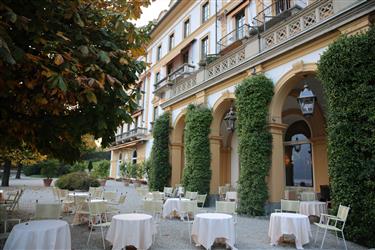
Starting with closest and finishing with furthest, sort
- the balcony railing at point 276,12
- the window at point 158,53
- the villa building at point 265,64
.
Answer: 1. the villa building at point 265,64
2. the balcony railing at point 276,12
3. the window at point 158,53

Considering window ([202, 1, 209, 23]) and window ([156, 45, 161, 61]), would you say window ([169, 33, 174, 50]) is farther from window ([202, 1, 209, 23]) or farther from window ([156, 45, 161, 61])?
window ([202, 1, 209, 23])

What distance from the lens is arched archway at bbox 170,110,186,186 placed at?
16564mm

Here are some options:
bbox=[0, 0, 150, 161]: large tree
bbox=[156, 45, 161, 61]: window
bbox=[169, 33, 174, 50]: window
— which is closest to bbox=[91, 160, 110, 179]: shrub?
bbox=[156, 45, 161, 61]: window

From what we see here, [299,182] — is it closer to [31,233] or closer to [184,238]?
[184,238]

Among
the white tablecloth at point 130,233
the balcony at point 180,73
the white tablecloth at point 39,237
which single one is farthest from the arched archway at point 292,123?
the balcony at point 180,73

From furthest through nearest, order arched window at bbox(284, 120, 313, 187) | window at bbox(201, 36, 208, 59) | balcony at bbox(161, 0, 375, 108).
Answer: window at bbox(201, 36, 208, 59) → arched window at bbox(284, 120, 313, 187) → balcony at bbox(161, 0, 375, 108)

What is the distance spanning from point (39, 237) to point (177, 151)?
1253 cm

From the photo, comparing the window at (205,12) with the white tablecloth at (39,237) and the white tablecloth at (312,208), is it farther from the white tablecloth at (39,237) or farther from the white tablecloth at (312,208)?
the white tablecloth at (39,237)

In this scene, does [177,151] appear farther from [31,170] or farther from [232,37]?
[31,170]

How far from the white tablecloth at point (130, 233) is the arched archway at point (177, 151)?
10883 millimetres

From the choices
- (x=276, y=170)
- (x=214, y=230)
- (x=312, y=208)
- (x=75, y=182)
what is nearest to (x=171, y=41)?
(x=75, y=182)

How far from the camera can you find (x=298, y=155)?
14281 millimetres

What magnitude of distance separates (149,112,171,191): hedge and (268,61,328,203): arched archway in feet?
23.0

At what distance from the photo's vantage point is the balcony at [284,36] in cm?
794
